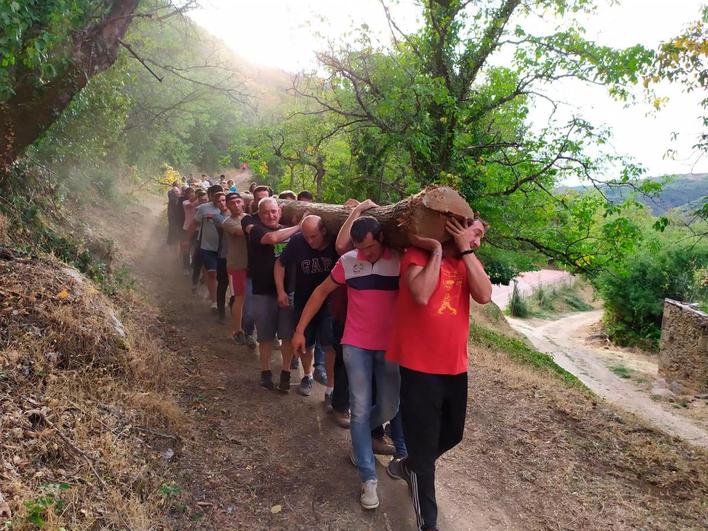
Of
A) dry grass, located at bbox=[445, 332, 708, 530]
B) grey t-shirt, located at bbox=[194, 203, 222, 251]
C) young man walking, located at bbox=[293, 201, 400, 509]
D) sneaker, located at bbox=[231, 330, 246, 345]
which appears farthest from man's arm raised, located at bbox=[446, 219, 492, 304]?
grey t-shirt, located at bbox=[194, 203, 222, 251]

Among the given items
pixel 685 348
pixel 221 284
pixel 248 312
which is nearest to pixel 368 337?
pixel 248 312

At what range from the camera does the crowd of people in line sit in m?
3.14

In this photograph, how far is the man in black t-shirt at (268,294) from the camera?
17.7 ft

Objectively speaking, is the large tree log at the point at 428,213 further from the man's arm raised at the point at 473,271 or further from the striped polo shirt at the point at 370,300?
the striped polo shirt at the point at 370,300

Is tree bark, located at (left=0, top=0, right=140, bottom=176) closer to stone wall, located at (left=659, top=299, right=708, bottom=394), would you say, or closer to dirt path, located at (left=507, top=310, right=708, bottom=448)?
dirt path, located at (left=507, top=310, right=708, bottom=448)

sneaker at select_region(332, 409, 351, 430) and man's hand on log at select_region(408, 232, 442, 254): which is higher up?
man's hand on log at select_region(408, 232, 442, 254)

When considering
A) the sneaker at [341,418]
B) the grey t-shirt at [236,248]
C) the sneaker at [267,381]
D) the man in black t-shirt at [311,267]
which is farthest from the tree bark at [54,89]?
the sneaker at [341,418]

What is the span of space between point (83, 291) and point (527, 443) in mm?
4833

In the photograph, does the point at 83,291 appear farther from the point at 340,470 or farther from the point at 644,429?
the point at 644,429

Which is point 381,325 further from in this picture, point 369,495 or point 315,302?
point 369,495

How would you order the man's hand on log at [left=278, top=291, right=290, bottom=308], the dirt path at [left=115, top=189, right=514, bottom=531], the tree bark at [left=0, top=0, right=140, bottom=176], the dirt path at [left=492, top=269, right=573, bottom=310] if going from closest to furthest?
the dirt path at [left=115, top=189, right=514, bottom=531] → the man's hand on log at [left=278, top=291, right=290, bottom=308] → the tree bark at [left=0, top=0, right=140, bottom=176] → the dirt path at [left=492, top=269, right=573, bottom=310]

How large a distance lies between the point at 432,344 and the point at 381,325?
2.24ft

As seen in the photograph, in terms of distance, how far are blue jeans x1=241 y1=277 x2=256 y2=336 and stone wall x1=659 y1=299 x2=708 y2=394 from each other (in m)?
15.0

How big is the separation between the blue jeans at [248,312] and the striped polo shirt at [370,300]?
3.05 m
